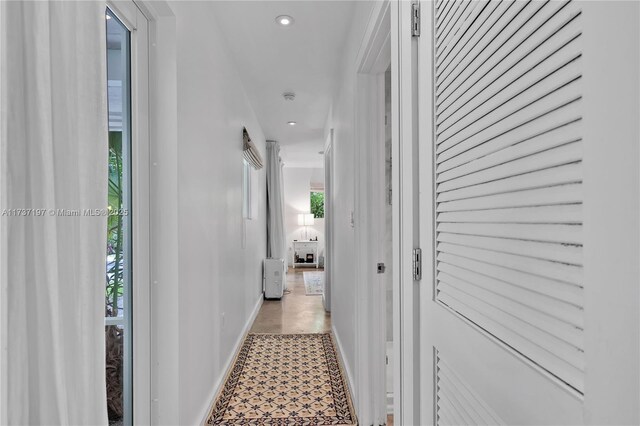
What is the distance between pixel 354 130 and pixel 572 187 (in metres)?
1.71

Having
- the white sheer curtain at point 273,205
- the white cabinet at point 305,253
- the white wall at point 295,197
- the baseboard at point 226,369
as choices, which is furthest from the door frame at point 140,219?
the white wall at point 295,197

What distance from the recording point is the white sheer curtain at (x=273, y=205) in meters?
5.99

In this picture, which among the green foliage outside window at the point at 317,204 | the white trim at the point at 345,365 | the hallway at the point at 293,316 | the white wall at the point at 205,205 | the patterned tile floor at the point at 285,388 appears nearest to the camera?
the white wall at the point at 205,205

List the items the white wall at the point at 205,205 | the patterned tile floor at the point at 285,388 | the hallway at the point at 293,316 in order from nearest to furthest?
the white wall at the point at 205,205 < the patterned tile floor at the point at 285,388 < the hallway at the point at 293,316

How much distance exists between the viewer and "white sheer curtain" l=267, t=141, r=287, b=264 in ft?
19.7

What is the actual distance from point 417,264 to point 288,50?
2257mm

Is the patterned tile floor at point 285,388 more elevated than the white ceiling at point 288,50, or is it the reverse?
the white ceiling at point 288,50

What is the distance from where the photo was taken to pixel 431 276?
38.7 inches

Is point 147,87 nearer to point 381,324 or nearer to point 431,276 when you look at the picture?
point 431,276

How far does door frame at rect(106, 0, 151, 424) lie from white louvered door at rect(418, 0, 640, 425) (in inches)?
43.8

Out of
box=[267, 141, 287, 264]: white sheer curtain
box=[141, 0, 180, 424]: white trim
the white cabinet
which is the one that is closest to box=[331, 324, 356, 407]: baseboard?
box=[141, 0, 180, 424]: white trim

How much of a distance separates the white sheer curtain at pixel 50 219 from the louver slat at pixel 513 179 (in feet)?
2.64

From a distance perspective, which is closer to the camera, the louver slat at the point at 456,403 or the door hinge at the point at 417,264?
the louver slat at the point at 456,403

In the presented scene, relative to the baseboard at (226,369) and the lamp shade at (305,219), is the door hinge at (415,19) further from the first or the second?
the lamp shade at (305,219)
